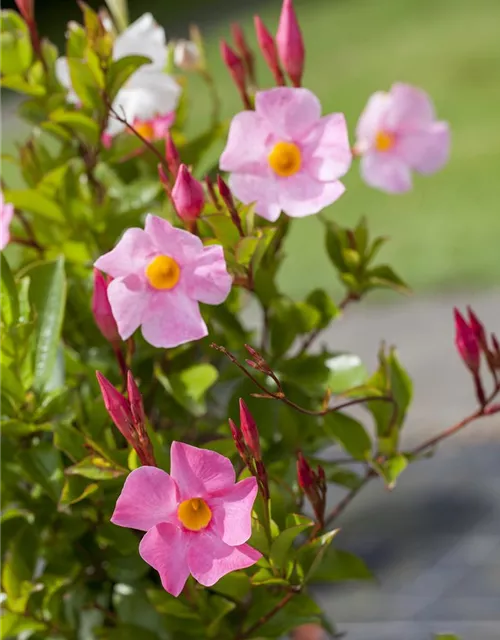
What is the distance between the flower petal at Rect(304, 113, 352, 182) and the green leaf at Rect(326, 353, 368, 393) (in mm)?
148

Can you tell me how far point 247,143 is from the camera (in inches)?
24.7

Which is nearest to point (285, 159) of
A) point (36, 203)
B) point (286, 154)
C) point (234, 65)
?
point (286, 154)

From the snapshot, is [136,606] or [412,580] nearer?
[136,606]

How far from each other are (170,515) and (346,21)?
231 inches

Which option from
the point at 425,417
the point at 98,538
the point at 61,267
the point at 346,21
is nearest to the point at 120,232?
the point at 61,267

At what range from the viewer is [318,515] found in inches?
→ 22.5

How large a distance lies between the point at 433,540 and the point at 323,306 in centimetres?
101

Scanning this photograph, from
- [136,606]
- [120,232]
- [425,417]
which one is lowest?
[425,417]

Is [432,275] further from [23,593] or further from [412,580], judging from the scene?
[23,593]

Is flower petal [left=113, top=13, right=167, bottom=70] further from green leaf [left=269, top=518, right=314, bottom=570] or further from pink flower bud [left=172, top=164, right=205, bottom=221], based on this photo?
green leaf [left=269, top=518, right=314, bottom=570]

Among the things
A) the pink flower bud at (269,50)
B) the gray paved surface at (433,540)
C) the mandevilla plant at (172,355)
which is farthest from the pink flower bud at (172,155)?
the gray paved surface at (433,540)

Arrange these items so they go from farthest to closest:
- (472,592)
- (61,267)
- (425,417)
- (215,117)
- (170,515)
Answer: (425,417) → (472,592) → (215,117) → (61,267) → (170,515)

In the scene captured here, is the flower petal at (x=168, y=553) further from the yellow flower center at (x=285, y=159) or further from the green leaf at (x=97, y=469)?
the yellow flower center at (x=285, y=159)

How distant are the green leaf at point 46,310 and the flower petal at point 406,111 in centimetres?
28
